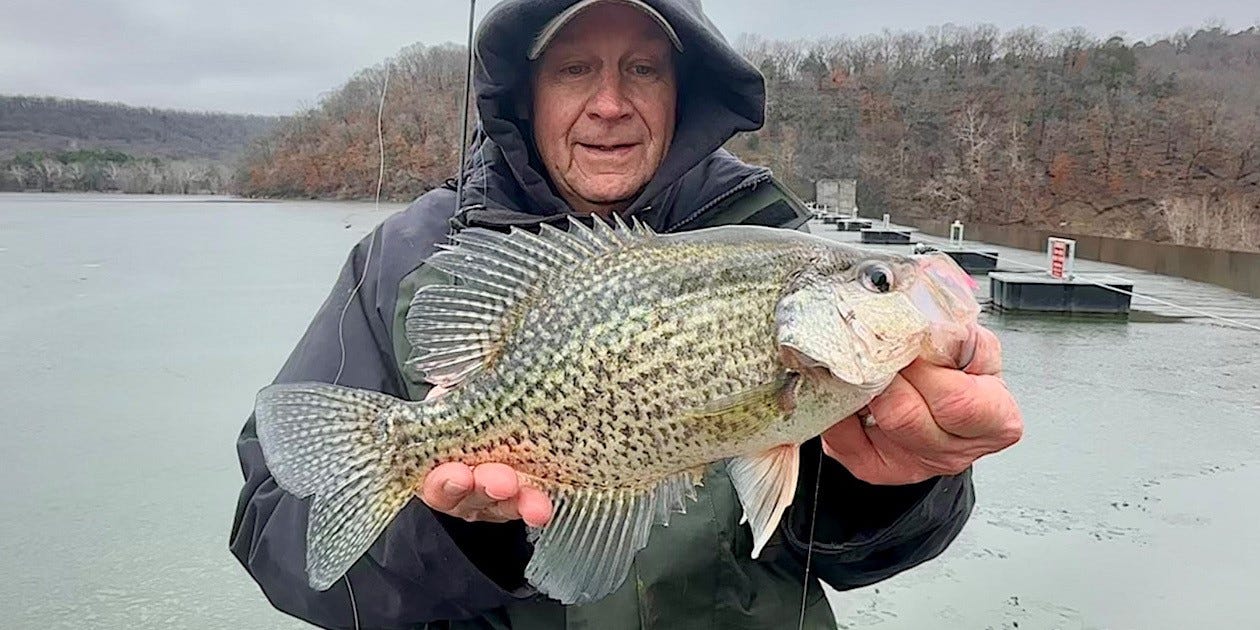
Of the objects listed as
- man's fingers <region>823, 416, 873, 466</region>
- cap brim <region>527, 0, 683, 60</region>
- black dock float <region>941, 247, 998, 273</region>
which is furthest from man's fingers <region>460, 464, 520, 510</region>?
black dock float <region>941, 247, 998, 273</region>

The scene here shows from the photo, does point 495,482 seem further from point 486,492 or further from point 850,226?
point 850,226

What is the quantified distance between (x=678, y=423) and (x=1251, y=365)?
9.89 meters

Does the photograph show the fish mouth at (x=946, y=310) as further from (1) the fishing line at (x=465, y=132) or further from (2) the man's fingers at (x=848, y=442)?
(1) the fishing line at (x=465, y=132)

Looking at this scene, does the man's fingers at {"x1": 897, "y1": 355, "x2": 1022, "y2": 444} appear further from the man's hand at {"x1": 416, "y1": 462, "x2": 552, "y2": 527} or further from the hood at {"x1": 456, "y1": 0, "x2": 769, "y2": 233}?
the hood at {"x1": 456, "y1": 0, "x2": 769, "y2": 233}

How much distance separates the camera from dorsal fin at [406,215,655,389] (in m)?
1.73

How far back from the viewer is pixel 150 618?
392 cm

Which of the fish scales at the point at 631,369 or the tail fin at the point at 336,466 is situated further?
the tail fin at the point at 336,466

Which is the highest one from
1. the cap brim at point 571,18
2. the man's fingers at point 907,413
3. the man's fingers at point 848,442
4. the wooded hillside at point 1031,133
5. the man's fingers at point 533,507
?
the wooded hillside at point 1031,133

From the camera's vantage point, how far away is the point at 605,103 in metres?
2.14

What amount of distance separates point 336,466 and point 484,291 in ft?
1.40

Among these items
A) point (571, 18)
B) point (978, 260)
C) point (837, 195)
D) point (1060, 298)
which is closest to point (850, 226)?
point (978, 260)

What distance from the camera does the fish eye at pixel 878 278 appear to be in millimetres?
1607

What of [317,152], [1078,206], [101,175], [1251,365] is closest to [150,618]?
[1251,365]

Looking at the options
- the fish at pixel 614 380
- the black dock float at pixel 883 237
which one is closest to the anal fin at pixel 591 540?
the fish at pixel 614 380
